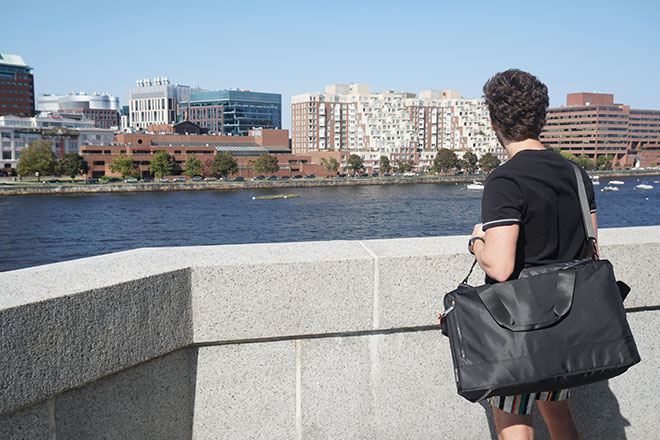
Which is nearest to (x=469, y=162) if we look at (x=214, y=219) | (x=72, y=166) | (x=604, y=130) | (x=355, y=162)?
(x=355, y=162)

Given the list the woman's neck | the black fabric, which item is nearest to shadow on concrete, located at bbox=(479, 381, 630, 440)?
the black fabric

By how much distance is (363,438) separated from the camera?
251cm

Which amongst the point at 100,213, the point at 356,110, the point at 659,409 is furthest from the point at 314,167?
the point at 659,409

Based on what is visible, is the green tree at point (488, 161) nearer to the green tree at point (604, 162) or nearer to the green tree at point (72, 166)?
the green tree at point (604, 162)

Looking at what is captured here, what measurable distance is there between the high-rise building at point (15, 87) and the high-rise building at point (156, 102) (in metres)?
47.4

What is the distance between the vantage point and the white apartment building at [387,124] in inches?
5797

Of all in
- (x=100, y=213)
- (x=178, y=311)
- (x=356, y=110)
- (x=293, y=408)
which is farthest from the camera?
(x=356, y=110)

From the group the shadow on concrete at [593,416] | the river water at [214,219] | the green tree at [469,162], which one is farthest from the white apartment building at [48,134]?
the shadow on concrete at [593,416]

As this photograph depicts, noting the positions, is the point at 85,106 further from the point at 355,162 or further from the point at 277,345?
the point at 277,345

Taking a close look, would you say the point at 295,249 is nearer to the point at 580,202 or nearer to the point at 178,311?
the point at 178,311

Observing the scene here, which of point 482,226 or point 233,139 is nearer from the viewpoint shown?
point 482,226

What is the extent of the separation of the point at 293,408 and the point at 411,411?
0.49 metres

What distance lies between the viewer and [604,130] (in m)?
150

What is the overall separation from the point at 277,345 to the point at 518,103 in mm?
1250
